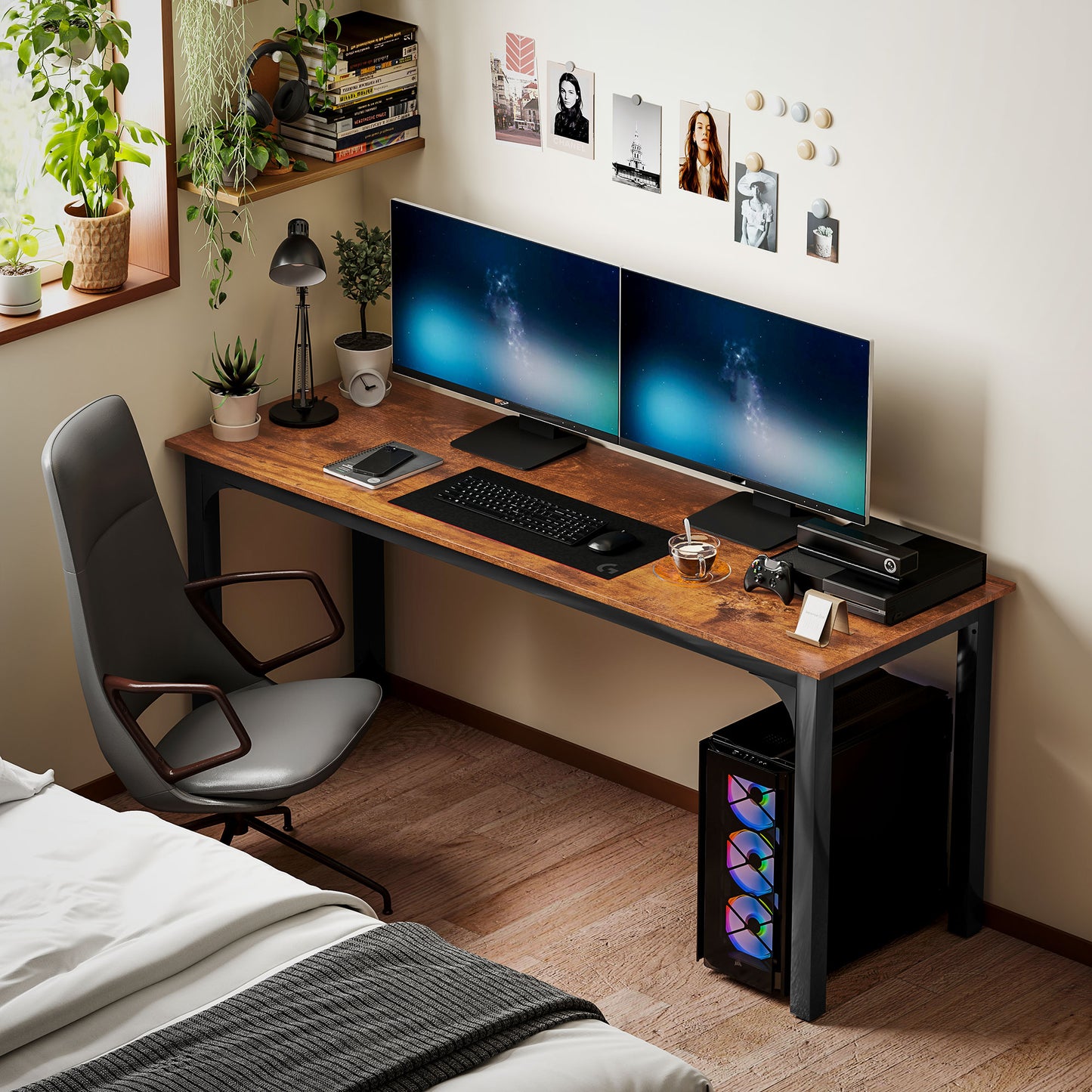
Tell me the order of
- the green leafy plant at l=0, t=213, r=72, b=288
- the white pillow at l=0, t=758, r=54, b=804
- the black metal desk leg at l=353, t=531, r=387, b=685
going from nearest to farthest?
the white pillow at l=0, t=758, r=54, b=804, the green leafy plant at l=0, t=213, r=72, b=288, the black metal desk leg at l=353, t=531, r=387, b=685

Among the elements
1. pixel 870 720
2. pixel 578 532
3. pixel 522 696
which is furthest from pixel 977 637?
pixel 522 696

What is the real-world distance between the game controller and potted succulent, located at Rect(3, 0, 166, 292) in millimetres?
1618

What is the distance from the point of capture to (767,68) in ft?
12.1

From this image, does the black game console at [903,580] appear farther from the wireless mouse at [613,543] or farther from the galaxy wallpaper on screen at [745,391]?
the wireless mouse at [613,543]

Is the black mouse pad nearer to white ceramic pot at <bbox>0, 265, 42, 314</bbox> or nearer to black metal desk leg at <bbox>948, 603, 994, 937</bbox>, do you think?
black metal desk leg at <bbox>948, 603, 994, 937</bbox>

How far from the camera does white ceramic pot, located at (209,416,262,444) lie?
427cm

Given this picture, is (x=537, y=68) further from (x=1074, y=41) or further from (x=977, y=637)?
(x=977, y=637)

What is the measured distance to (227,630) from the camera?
413cm

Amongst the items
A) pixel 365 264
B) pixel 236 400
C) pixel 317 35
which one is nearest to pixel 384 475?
pixel 236 400

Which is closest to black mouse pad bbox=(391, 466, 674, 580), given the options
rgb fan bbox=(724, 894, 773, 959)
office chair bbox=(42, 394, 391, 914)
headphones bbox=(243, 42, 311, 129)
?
office chair bbox=(42, 394, 391, 914)

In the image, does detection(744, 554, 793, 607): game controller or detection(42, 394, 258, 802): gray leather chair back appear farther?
detection(42, 394, 258, 802): gray leather chair back

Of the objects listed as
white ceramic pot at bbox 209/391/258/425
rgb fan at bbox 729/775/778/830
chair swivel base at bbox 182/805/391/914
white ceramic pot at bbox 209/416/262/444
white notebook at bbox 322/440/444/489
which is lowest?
chair swivel base at bbox 182/805/391/914

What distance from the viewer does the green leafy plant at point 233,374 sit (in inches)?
168

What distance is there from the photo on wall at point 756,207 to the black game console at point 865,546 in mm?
630
